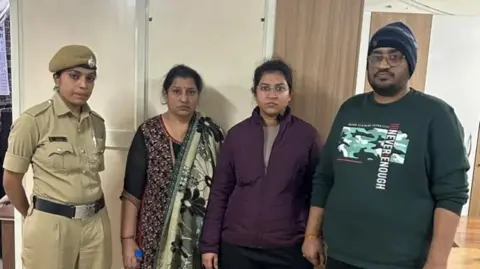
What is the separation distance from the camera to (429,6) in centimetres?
376

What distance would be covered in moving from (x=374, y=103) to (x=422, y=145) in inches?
8.1

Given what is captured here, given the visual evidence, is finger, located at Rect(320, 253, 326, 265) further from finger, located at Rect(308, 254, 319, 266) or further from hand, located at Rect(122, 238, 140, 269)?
hand, located at Rect(122, 238, 140, 269)

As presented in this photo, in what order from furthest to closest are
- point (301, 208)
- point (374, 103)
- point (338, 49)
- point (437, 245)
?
point (338, 49)
point (301, 208)
point (374, 103)
point (437, 245)

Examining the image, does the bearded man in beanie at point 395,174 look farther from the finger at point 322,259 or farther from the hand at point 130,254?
the hand at point 130,254

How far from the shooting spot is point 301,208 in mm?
1664

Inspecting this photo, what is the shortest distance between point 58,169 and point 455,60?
10.8 feet

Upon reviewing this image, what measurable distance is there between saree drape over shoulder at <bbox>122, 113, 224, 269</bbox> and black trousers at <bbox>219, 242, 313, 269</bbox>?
Result: 26 cm

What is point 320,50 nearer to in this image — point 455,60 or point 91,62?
point 91,62

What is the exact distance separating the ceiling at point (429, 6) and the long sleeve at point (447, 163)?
8.75 feet

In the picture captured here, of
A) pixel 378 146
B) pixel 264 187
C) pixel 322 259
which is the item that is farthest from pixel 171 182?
pixel 378 146

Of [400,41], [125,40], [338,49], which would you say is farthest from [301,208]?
[125,40]

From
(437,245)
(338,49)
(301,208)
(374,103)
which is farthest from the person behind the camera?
(338,49)

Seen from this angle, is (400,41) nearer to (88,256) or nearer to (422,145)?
(422,145)

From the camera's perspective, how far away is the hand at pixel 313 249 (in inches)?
62.1
